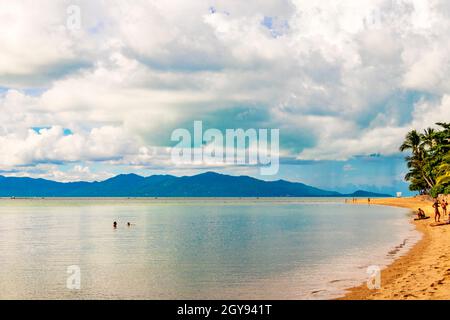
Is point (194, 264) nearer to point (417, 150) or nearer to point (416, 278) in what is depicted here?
point (416, 278)

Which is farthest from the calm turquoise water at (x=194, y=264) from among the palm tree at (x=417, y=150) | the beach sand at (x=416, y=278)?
the palm tree at (x=417, y=150)

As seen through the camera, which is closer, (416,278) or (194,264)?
(416,278)

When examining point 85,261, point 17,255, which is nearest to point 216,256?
point 85,261

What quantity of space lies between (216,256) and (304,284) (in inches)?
535

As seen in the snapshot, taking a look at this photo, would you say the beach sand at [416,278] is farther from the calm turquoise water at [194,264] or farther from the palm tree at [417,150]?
the palm tree at [417,150]

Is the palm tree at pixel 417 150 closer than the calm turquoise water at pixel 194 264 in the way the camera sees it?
No

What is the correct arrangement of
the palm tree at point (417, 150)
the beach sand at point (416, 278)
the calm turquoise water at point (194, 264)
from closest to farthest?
the beach sand at point (416, 278), the calm turquoise water at point (194, 264), the palm tree at point (417, 150)

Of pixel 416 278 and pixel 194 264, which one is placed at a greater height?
pixel 416 278

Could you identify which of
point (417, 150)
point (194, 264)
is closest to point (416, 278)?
point (194, 264)

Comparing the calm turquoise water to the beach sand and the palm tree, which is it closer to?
the beach sand

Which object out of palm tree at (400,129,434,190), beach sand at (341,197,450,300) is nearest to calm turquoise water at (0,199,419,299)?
beach sand at (341,197,450,300)

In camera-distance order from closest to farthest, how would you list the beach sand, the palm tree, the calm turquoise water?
the beach sand, the calm turquoise water, the palm tree
